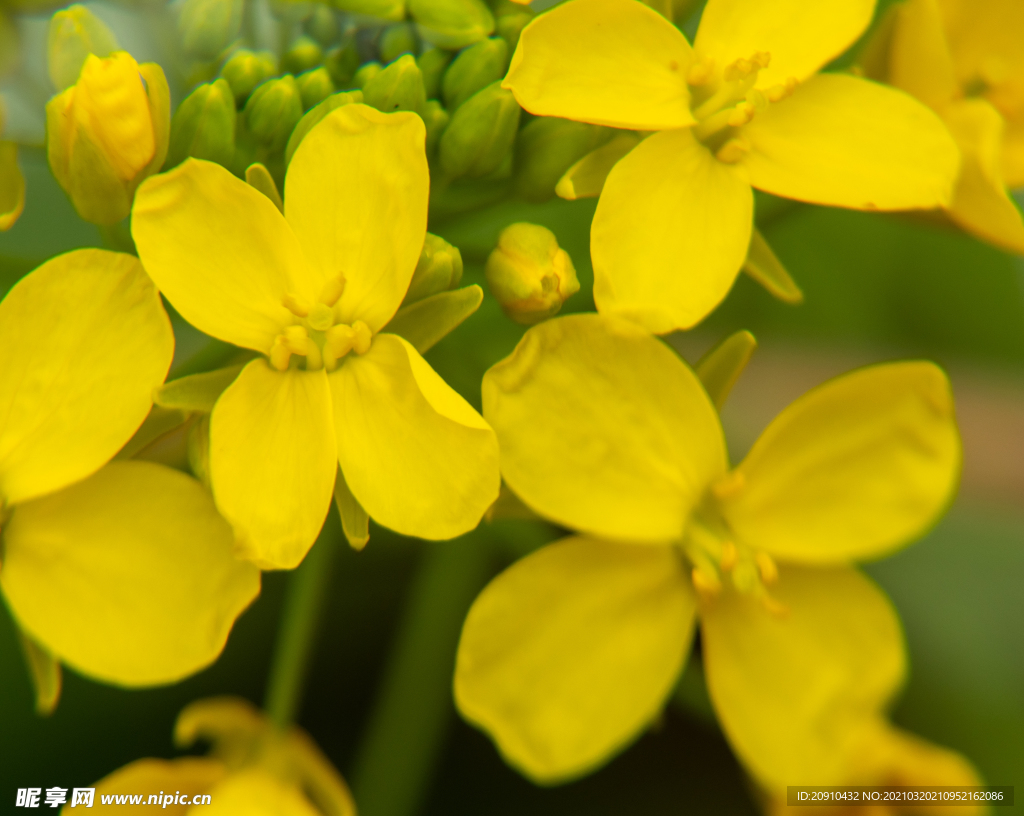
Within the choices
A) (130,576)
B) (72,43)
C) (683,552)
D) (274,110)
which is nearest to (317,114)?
(274,110)

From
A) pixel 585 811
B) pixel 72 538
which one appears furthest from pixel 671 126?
pixel 585 811

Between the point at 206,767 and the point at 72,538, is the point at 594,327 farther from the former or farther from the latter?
the point at 206,767

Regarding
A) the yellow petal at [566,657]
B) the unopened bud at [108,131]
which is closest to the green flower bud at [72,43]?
the unopened bud at [108,131]

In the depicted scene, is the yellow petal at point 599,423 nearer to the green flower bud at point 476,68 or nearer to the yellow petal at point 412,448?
the yellow petal at point 412,448

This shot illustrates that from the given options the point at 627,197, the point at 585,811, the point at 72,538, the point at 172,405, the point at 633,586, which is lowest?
the point at 585,811

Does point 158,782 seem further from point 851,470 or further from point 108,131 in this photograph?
point 851,470

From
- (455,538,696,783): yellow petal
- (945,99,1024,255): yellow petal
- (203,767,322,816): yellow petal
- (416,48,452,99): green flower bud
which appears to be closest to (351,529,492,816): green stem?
(203,767,322,816): yellow petal

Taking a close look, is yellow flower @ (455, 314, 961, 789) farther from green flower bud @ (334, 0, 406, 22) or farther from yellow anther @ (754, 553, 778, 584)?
green flower bud @ (334, 0, 406, 22)
